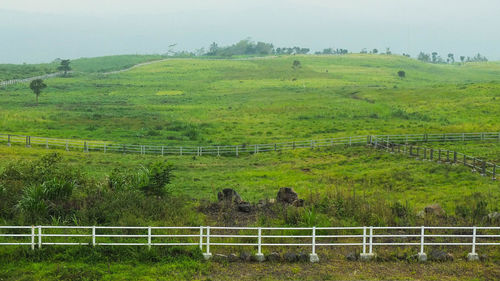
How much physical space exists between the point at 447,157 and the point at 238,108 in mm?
60069

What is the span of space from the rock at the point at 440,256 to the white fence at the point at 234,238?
312 mm

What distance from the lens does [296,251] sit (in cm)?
1809

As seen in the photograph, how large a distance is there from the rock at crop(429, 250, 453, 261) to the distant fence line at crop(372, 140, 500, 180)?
19.1 m

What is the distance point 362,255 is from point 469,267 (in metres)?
3.19

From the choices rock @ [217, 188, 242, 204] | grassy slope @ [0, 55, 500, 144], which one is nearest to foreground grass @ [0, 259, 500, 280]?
rock @ [217, 188, 242, 204]

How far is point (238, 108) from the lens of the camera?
323ft

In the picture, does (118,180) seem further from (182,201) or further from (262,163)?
(262,163)

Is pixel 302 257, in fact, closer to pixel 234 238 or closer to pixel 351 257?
pixel 351 257

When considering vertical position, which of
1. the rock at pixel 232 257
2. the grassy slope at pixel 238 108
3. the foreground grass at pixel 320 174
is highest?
the grassy slope at pixel 238 108

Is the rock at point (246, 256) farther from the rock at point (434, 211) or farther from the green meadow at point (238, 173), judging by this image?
the rock at point (434, 211)

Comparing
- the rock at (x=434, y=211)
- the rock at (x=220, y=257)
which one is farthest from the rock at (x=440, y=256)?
the rock at (x=220, y=257)

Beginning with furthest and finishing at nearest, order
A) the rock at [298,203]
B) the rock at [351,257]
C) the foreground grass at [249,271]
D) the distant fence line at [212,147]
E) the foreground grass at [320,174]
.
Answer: the distant fence line at [212,147] < the foreground grass at [320,174] < the rock at [298,203] < the rock at [351,257] < the foreground grass at [249,271]

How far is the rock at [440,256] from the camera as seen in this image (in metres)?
17.8

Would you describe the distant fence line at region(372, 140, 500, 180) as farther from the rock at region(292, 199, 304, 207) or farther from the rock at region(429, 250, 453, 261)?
the rock at region(429, 250, 453, 261)
